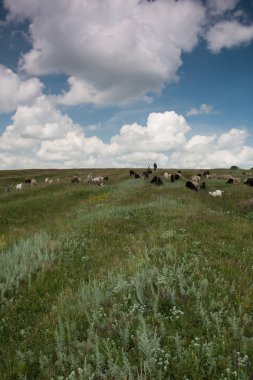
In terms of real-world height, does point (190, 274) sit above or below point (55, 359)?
above

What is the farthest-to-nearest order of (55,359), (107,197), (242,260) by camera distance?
(107,197) < (242,260) < (55,359)

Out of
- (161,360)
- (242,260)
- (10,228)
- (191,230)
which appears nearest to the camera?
(161,360)

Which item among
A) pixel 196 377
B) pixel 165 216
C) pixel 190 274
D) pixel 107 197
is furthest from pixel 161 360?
pixel 107 197

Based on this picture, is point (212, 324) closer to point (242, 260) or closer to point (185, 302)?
point (185, 302)

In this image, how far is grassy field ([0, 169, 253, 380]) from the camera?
613cm

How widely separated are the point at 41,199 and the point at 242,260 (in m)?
25.3

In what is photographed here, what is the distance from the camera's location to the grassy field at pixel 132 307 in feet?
20.1

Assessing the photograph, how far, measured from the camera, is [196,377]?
224 inches

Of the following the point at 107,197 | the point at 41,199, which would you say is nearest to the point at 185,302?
the point at 107,197

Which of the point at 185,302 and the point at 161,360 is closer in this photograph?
the point at 161,360

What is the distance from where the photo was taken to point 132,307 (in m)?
7.84

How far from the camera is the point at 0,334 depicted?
26.9 feet

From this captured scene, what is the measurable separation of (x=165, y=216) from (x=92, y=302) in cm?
1023

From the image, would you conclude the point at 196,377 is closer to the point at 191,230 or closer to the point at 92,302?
the point at 92,302
